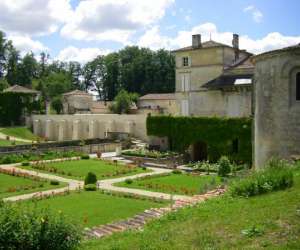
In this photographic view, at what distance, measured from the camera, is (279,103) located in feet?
64.1

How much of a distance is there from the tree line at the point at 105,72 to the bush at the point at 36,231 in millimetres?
58703

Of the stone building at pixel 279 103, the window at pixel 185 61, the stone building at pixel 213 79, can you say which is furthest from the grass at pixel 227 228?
the window at pixel 185 61

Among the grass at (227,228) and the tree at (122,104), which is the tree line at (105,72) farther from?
the grass at (227,228)

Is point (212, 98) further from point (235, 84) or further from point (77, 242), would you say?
point (77, 242)

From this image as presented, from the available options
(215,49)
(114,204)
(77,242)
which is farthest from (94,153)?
(77,242)

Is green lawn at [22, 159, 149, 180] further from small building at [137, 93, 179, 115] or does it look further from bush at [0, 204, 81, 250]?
small building at [137, 93, 179, 115]

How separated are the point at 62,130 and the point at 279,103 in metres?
34.6

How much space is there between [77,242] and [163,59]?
70.3 m

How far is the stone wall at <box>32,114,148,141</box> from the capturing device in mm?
45312

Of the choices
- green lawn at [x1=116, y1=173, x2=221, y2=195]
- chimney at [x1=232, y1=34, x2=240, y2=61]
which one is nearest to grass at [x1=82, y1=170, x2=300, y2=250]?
green lawn at [x1=116, y1=173, x2=221, y2=195]

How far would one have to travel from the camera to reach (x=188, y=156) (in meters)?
37.2

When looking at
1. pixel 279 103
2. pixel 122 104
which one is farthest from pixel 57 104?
pixel 279 103

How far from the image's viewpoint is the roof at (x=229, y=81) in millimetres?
36688

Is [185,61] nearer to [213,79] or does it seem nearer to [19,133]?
[213,79]
